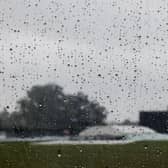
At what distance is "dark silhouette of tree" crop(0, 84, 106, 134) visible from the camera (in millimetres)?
2746

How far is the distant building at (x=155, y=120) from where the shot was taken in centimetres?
269

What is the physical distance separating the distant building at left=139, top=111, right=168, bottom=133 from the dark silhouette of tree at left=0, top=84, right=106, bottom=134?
0.85 feet

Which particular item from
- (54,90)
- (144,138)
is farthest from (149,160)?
(54,90)

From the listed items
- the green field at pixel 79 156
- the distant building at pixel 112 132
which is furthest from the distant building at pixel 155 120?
the green field at pixel 79 156

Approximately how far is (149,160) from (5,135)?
0.93m

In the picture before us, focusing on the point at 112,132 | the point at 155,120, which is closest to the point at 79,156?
the point at 112,132

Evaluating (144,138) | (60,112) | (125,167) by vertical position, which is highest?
(60,112)

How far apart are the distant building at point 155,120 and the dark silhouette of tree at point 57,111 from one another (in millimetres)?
260

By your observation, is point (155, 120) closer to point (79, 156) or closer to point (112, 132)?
point (112, 132)

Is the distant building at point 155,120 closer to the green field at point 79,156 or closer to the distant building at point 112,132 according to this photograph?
the distant building at point 112,132

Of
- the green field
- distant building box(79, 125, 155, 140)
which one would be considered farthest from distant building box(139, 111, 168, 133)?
the green field

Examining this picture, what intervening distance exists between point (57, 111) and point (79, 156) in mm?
328

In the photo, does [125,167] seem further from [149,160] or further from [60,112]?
[60,112]

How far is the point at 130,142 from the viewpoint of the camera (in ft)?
9.16
